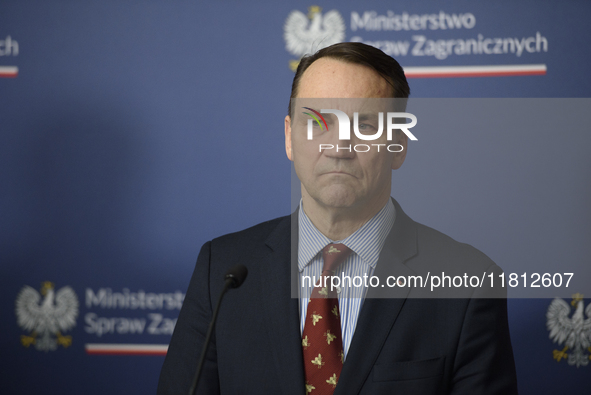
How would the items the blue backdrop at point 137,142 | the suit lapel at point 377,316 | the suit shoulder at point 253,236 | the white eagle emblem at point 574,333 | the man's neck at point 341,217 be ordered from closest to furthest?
the suit lapel at point 377,316
the man's neck at point 341,217
the suit shoulder at point 253,236
the white eagle emblem at point 574,333
the blue backdrop at point 137,142

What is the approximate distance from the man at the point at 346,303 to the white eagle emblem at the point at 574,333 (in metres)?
0.92

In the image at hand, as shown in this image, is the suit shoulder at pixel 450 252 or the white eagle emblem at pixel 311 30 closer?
the suit shoulder at pixel 450 252

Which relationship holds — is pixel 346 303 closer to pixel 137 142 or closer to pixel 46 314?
pixel 137 142

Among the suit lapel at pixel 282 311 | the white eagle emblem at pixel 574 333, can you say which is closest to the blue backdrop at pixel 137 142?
the suit lapel at pixel 282 311

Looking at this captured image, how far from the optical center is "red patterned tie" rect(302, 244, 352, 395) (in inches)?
41.0

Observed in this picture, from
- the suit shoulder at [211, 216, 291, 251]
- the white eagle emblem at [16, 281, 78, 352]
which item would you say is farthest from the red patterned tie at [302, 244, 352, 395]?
the white eagle emblem at [16, 281, 78, 352]

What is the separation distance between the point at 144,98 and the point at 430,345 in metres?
1.51

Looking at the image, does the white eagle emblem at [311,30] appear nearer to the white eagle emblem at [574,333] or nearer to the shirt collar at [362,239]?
the shirt collar at [362,239]

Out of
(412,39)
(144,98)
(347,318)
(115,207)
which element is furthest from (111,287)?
(412,39)

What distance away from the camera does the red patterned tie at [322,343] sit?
104 centimetres

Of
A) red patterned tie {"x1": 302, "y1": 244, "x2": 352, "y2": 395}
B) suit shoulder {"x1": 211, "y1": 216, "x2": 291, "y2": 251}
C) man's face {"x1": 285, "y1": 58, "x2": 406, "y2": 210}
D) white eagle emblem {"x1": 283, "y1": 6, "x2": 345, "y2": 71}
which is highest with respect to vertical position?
white eagle emblem {"x1": 283, "y1": 6, "x2": 345, "y2": 71}

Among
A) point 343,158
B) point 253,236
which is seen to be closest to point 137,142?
point 253,236

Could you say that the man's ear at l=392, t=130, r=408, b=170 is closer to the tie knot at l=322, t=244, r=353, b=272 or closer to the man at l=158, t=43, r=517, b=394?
the man at l=158, t=43, r=517, b=394

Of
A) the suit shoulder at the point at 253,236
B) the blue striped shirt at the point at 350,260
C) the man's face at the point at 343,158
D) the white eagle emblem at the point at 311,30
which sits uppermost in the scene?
the white eagle emblem at the point at 311,30
